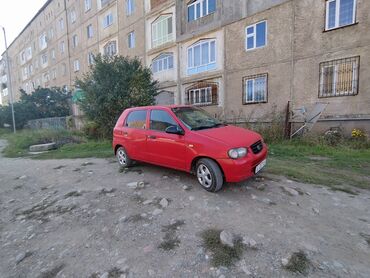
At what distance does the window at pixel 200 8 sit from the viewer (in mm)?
14177

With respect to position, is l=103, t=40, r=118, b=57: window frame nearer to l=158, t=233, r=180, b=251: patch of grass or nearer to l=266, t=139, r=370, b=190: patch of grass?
l=266, t=139, r=370, b=190: patch of grass

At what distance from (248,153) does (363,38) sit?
9015mm

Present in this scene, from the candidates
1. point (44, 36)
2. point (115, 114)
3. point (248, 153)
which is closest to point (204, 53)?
point (115, 114)

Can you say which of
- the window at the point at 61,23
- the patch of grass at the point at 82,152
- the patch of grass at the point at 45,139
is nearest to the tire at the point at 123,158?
the patch of grass at the point at 82,152

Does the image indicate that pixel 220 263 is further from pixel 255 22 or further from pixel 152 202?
pixel 255 22

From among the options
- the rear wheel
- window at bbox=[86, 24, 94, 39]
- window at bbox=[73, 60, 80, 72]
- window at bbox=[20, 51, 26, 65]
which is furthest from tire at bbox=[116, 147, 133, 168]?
window at bbox=[20, 51, 26, 65]

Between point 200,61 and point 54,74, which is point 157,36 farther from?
point 54,74

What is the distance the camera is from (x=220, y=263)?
8.16ft

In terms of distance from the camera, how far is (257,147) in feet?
14.9

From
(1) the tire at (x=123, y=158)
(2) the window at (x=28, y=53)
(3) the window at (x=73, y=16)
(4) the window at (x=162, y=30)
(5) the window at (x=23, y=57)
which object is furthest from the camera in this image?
(5) the window at (x=23, y=57)

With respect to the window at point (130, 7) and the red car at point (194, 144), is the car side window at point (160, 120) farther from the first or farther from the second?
the window at point (130, 7)

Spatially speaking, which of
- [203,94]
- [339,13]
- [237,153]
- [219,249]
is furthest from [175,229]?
[203,94]

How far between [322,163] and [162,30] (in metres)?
15.1

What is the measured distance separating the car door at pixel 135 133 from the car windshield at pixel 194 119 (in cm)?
101
